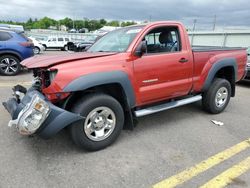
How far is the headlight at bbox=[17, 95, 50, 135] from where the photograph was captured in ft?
10.1

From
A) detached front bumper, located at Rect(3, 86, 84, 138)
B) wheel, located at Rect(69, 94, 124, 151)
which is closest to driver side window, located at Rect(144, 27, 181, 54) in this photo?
wheel, located at Rect(69, 94, 124, 151)

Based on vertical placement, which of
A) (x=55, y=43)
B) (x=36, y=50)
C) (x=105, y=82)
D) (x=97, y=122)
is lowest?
(x=97, y=122)

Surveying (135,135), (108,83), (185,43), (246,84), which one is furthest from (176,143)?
(246,84)

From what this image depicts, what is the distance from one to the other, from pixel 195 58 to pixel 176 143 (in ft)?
5.43

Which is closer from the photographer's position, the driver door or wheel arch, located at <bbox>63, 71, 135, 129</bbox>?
wheel arch, located at <bbox>63, 71, 135, 129</bbox>

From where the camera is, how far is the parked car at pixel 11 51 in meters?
9.23

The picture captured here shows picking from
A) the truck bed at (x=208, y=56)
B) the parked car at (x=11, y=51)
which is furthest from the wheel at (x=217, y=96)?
the parked car at (x=11, y=51)

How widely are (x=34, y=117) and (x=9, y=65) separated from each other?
7.18 meters

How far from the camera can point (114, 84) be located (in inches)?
147

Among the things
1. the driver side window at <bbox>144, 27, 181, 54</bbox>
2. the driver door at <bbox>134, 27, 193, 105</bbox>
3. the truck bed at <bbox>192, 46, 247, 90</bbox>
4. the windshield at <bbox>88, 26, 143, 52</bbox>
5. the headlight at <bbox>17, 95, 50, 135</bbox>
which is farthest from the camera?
the truck bed at <bbox>192, 46, 247, 90</bbox>

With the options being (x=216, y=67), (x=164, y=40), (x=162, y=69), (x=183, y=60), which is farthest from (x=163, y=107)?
(x=216, y=67)

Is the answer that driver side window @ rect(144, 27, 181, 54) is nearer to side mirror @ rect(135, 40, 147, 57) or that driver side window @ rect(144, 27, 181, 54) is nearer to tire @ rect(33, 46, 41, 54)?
side mirror @ rect(135, 40, 147, 57)

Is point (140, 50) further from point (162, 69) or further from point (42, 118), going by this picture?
point (42, 118)

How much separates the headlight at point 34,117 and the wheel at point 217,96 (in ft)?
11.0
